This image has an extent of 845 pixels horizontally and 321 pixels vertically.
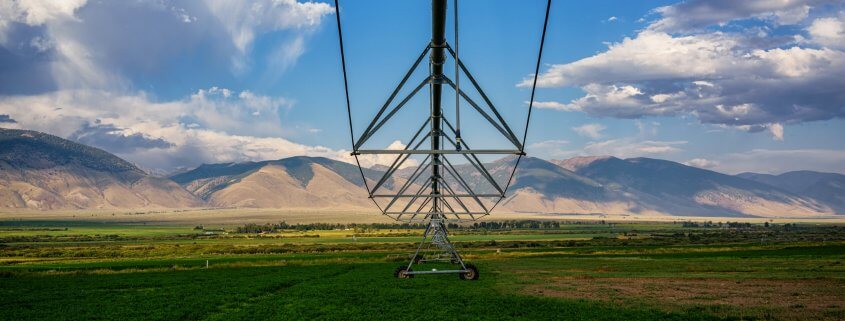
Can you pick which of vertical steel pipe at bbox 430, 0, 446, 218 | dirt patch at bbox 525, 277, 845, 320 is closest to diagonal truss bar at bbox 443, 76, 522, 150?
vertical steel pipe at bbox 430, 0, 446, 218

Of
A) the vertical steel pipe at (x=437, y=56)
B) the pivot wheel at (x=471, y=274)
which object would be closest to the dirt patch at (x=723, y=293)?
the pivot wheel at (x=471, y=274)

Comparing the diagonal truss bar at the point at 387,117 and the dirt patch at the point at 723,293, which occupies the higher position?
the diagonal truss bar at the point at 387,117

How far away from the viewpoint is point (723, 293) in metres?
38.6

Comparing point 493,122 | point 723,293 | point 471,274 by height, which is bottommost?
point 723,293

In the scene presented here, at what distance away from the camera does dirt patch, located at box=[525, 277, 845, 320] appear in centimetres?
3111

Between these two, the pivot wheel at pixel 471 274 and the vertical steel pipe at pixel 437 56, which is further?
the pivot wheel at pixel 471 274

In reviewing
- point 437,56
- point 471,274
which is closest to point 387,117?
point 437,56

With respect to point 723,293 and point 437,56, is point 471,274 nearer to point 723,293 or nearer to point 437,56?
point 723,293

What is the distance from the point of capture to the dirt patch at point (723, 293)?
31.1 m

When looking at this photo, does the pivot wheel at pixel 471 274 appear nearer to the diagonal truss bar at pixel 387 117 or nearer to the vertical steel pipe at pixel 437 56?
the vertical steel pipe at pixel 437 56

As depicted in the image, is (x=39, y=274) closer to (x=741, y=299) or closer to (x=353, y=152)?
(x=353, y=152)

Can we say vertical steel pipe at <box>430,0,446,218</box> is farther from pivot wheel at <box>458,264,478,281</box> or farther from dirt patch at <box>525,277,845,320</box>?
pivot wheel at <box>458,264,478,281</box>

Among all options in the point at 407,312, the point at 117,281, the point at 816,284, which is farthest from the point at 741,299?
the point at 117,281

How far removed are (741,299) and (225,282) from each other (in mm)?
35126
